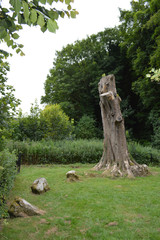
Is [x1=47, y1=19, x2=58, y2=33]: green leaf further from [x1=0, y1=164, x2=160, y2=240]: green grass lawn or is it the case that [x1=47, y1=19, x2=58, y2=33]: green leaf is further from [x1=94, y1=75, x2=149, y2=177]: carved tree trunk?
[x1=94, y1=75, x2=149, y2=177]: carved tree trunk

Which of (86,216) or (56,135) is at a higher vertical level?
(56,135)

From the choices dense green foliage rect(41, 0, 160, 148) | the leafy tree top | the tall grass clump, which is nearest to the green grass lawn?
the leafy tree top

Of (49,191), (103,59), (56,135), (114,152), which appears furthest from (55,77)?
(49,191)

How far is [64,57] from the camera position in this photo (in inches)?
1124

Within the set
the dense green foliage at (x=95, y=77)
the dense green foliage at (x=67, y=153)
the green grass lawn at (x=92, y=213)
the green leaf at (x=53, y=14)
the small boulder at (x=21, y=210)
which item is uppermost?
the dense green foliage at (x=95, y=77)

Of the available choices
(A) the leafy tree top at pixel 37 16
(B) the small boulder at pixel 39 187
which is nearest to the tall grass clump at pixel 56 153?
(B) the small boulder at pixel 39 187

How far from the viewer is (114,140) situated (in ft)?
28.1

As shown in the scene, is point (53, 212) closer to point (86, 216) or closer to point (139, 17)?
point (86, 216)

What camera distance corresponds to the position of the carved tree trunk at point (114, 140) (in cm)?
797

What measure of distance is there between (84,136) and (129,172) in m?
15.2

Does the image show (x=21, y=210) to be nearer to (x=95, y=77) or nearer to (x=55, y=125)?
(x=55, y=125)

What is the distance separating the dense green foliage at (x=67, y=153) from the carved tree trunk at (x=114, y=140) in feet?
12.2

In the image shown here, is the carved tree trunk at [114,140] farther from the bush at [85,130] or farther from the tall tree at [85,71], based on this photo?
the tall tree at [85,71]

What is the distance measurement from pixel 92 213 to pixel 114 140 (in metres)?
4.73
